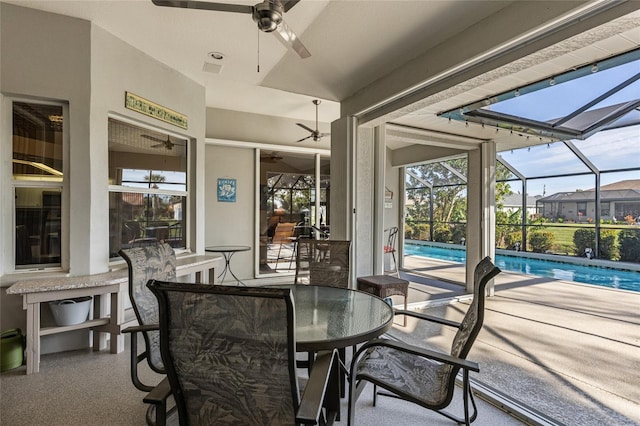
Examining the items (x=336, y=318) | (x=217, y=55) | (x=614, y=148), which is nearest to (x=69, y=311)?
(x=336, y=318)

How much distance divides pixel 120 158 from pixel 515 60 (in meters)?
3.75

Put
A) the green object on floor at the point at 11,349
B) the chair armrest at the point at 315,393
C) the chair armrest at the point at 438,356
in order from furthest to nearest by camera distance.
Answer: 1. the green object on floor at the point at 11,349
2. the chair armrest at the point at 438,356
3. the chair armrest at the point at 315,393

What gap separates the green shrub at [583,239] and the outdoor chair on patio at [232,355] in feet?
35.3

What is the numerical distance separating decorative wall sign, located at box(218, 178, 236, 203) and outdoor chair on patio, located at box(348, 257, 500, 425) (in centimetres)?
415

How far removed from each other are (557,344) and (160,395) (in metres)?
3.76

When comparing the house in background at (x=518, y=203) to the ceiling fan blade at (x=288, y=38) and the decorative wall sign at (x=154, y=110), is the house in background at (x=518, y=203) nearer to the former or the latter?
the ceiling fan blade at (x=288, y=38)

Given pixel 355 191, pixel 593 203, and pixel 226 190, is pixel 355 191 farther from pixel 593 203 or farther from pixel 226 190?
pixel 593 203

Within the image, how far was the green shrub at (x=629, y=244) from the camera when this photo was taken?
7.83 meters

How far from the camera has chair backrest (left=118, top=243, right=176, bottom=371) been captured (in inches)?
70.7

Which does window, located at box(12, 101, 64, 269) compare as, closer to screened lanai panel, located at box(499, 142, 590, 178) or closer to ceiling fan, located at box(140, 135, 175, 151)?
ceiling fan, located at box(140, 135, 175, 151)

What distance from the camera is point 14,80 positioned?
2713mm

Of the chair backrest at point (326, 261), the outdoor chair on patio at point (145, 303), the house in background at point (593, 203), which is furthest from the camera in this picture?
the house in background at point (593, 203)

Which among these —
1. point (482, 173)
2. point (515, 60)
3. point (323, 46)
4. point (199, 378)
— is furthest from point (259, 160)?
point (199, 378)

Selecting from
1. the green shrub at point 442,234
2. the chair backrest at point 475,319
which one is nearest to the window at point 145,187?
the chair backrest at point 475,319
